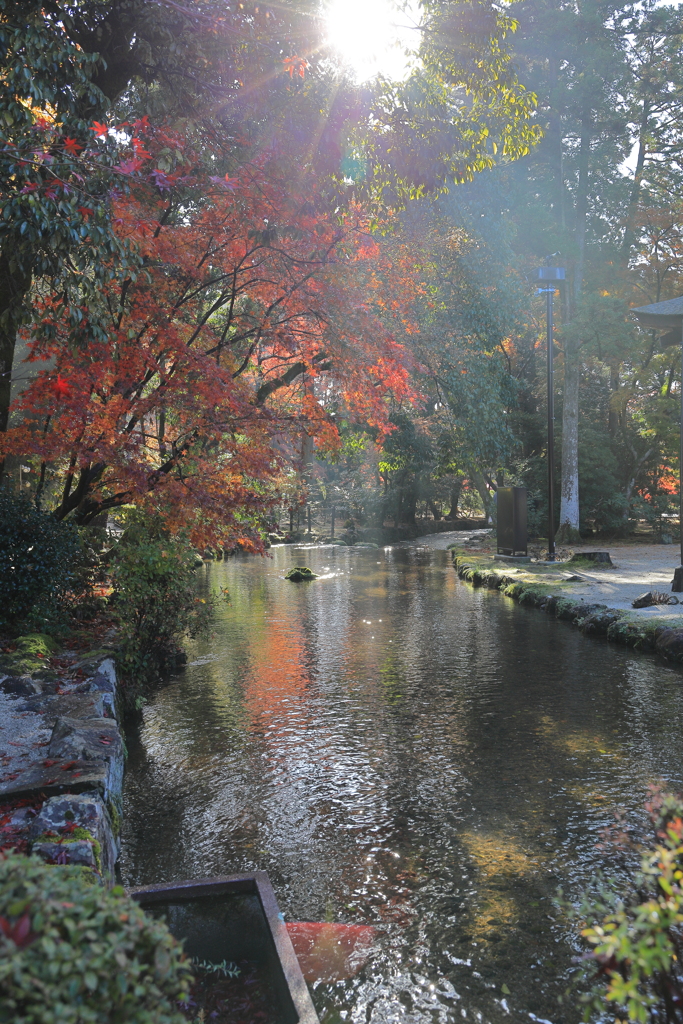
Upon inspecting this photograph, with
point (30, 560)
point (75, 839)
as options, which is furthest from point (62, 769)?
point (30, 560)

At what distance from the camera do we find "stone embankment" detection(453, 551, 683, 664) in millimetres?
10102

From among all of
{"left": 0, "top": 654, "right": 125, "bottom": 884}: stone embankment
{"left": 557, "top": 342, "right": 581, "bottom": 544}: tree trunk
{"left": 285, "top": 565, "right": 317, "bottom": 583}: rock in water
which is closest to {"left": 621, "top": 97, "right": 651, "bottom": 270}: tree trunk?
{"left": 557, "top": 342, "right": 581, "bottom": 544}: tree trunk

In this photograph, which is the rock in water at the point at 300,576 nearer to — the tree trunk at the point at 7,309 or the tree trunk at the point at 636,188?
the tree trunk at the point at 7,309

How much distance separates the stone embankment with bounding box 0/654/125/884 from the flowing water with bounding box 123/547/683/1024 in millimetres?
666

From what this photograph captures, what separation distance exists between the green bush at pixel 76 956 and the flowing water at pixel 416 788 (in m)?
2.10

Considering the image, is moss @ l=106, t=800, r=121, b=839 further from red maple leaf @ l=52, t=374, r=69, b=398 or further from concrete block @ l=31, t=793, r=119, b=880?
red maple leaf @ l=52, t=374, r=69, b=398

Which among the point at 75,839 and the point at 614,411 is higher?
the point at 614,411

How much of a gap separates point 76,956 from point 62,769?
3275 millimetres

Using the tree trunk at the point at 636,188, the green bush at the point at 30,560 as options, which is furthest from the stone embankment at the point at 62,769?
the tree trunk at the point at 636,188

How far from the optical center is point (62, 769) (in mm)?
4551

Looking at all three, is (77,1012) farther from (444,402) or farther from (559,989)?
(444,402)

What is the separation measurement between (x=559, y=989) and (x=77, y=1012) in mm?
2814

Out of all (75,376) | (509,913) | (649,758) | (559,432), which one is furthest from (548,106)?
(509,913)

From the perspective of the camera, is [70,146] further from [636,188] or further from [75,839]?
[636,188]
